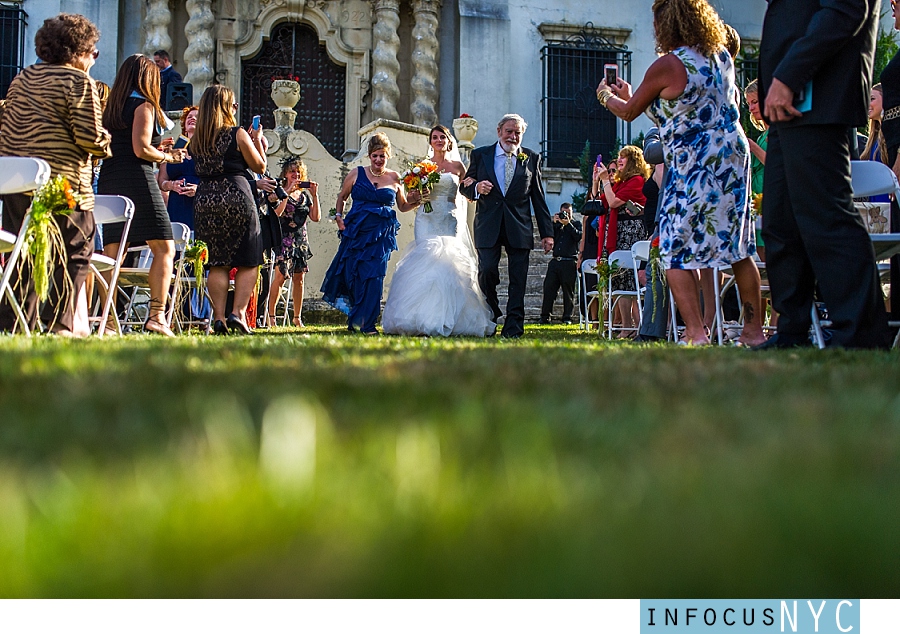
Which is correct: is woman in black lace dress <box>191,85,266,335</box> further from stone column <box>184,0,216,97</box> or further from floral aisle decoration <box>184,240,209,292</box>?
stone column <box>184,0,216,97</box>

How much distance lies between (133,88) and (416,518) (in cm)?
645

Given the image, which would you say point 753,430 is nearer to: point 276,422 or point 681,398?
point 681,398

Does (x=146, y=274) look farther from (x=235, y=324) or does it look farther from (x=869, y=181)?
(x=869, y=181)

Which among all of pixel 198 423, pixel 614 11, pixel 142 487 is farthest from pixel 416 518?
pixel 614 11

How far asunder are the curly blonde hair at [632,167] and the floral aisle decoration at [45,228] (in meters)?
5.44

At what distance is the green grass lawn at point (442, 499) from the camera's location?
69 cm

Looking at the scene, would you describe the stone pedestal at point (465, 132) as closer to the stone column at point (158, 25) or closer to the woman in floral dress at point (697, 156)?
the stone column at point (158, 25)

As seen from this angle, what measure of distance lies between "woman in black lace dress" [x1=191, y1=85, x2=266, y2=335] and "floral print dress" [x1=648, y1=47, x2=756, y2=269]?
3694mm

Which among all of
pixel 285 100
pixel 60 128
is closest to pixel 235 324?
pixel 60 128

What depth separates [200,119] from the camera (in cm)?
773

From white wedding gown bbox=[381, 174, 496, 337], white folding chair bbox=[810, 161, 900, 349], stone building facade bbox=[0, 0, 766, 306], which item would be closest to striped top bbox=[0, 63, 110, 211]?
white wedding gown bbox=[381, 174, 496, 337]

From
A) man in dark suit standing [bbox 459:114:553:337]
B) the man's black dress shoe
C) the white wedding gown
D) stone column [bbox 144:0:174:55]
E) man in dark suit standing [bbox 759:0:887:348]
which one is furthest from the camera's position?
stone column [bbox 144:0:174:55]

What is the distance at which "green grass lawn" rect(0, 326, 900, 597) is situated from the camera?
0.69 m

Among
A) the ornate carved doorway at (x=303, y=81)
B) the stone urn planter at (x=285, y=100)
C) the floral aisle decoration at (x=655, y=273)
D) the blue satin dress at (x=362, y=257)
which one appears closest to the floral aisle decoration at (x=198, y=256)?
the blue satin dress at (x=362, y=257)
